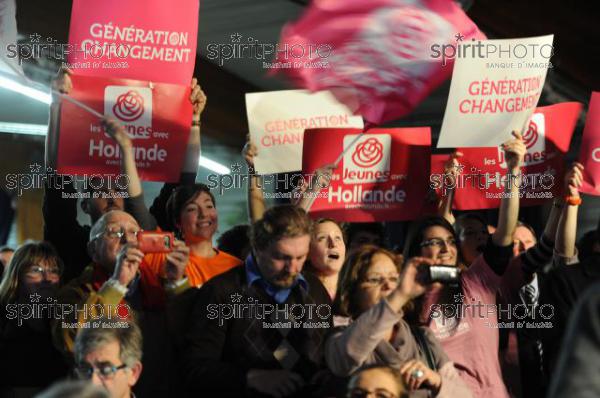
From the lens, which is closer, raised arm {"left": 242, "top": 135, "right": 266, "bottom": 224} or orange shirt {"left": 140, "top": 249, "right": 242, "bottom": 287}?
orange shirt {"left": 140, "top": 249, "right": 242, "bottom": 287}

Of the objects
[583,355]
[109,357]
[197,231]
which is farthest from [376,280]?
[583,355]

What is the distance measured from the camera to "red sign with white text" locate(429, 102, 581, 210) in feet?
19.2

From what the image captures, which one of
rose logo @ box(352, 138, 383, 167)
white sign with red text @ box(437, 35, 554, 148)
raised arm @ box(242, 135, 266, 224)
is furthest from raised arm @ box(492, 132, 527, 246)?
raised arm @ box(242, 135, 266, 224)

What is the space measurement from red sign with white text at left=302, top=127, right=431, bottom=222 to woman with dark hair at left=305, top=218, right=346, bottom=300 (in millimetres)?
758

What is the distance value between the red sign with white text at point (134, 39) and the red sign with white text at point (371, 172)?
0.78 meters

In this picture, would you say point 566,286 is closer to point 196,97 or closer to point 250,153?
point 250,153

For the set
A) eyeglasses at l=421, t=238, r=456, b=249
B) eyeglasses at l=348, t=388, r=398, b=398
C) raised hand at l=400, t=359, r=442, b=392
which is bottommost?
eyeglasses at l=348, t=388, r=398, b=398

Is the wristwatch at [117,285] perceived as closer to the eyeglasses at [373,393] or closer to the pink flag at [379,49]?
the eyeglasses at [373,393]

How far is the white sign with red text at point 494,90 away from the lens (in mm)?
5789

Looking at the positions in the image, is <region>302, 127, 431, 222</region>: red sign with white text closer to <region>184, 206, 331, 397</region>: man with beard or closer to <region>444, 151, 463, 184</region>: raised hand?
<region>444, 151, 463, 184</region>: raised hand

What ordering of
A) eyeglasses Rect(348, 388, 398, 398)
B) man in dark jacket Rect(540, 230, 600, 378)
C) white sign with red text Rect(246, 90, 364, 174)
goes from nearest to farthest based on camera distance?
1. eyeglasses Rect(348, 388, 398, 398)
2. man in dark jacket Rect(540, 230, 600, 378)
3. white sign with red text Rect(246, 90, 364, 174)

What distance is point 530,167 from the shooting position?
19.3ft

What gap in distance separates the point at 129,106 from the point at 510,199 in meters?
1.93

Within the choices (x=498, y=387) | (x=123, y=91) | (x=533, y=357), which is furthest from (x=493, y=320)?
(x=123, y=91)
